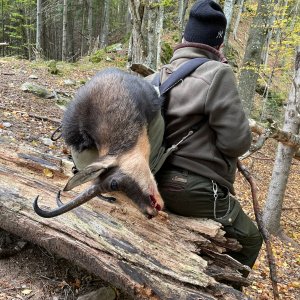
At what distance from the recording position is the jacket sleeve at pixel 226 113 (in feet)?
8.02

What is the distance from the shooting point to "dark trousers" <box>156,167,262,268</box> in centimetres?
264

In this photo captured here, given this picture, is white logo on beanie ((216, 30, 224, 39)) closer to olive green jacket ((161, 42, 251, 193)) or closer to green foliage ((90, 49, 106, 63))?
olive green jacket ((161, 42, 251, 193))

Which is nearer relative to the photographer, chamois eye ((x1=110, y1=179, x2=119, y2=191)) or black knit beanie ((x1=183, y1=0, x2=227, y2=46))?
chamois eye ((x1=110, y1=179, x2=119, y2=191))

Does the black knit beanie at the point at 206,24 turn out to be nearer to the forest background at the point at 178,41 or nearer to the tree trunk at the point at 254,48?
the forest background at the point at 178,41

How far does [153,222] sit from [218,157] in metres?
0.72

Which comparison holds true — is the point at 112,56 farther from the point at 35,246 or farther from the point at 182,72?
Answer: the point at 182,72

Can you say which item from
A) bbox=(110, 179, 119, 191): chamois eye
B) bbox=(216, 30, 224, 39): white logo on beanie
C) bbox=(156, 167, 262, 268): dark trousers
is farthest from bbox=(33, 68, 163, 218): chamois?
bbox=(216, 30, 224, 39): white logo on beanie

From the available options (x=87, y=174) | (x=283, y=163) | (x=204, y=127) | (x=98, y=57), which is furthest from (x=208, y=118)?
(x=98, y=57)

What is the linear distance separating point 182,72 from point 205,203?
100cm

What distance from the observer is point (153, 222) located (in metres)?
2.79

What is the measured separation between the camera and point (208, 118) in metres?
2.58

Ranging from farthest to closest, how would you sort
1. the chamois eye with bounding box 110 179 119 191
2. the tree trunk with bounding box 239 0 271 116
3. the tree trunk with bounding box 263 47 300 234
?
1. the tree trunk with bounding box 239 0 271 116
2. the tree trunk with bounding box 263 47 300 234
3. the chamois eye with bounding box 110 179 119 191

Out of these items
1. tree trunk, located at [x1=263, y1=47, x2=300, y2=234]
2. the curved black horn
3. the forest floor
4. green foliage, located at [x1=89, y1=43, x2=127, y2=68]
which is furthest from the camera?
green foliage, located at [x1=89, y1=43, x2=127, y2=68]

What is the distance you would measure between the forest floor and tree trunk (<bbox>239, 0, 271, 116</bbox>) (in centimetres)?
261
